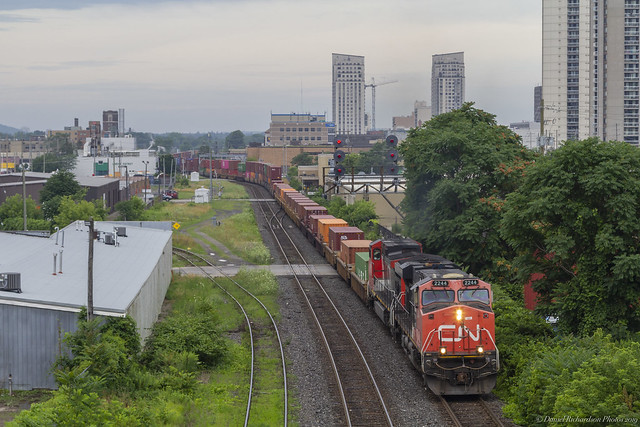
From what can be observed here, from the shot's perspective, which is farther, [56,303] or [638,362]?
[56,303]

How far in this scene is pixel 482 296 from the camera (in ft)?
69.7

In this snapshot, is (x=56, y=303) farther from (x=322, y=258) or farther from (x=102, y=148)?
(x=102, y=148)

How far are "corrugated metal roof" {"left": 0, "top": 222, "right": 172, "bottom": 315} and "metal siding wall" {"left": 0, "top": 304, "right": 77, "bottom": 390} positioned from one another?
17.1 inches

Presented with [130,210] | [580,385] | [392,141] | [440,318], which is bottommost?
[580,385]

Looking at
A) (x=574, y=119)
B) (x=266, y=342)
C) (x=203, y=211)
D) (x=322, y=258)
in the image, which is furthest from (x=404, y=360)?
(x=574, y=119)

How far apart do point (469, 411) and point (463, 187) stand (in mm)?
18679

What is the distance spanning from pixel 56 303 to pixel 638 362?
1587cm

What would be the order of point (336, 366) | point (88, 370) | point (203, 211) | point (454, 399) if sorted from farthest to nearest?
point (203, 211), point (336, 366), point (454, 399), point (88, 370)

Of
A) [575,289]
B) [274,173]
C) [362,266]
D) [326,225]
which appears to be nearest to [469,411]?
[575,289]

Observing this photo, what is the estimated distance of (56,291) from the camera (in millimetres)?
23391

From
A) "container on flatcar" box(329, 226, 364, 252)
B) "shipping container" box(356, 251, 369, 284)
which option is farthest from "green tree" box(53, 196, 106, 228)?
"shipping container" box(356, 251, 369, 284)

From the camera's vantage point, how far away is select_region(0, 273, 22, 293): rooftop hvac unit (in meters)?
22.2

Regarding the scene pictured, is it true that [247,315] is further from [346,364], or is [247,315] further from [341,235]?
[341,235]

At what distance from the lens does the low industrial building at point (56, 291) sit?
2136 centimetres
